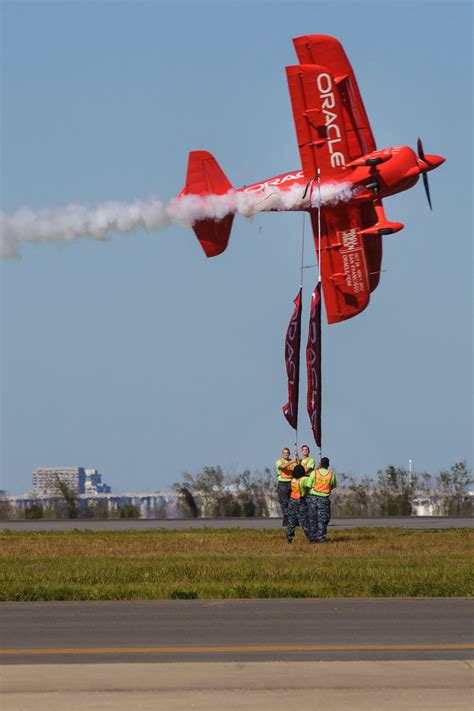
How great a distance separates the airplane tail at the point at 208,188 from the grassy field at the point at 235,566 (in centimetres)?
879

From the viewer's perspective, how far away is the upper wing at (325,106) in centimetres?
3059

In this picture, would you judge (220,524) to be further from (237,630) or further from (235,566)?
(237,630)

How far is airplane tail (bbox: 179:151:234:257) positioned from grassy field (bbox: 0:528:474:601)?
879 centimetres

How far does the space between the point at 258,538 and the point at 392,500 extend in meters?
17.7

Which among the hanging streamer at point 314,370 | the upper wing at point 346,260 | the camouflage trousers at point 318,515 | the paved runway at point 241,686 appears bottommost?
the paved runway at point 241,686

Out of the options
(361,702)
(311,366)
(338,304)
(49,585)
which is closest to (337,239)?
(338,304)

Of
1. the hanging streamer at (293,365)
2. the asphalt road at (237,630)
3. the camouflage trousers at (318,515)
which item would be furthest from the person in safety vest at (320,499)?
the asphalt road at (237,630)

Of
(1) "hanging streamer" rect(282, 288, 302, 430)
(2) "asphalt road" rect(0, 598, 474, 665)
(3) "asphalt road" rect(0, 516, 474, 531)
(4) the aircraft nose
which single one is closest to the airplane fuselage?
(4) the aircraft nose

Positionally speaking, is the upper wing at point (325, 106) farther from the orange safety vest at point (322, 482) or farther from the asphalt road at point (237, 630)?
the asphalt road at point (237, 630)

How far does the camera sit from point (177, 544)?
80.1 ft

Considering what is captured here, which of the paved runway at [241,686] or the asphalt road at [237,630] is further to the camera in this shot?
the asphalt road at [237,630]

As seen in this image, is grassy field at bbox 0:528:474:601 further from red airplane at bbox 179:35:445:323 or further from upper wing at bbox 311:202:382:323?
red airplane at bbox 179:35:445:323

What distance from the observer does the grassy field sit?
15688 millimetres

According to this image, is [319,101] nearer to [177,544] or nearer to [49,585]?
[177,544]
